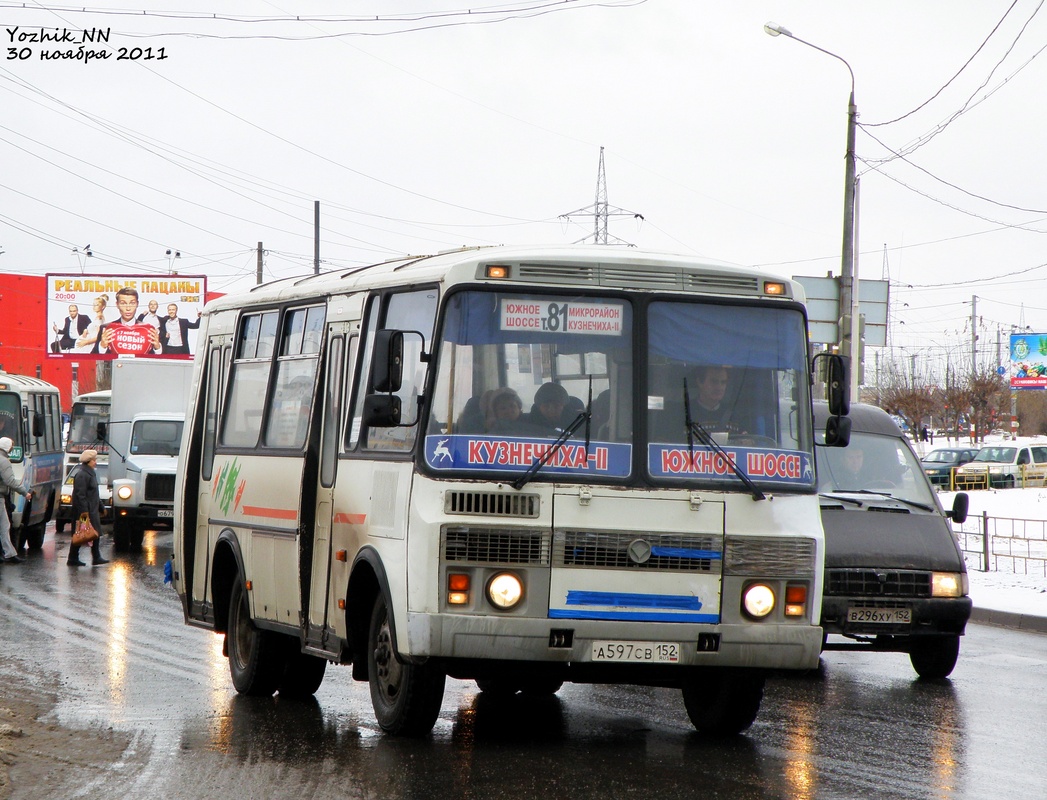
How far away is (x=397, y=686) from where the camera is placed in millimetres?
8422

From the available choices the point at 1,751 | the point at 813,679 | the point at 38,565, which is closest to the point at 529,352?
the point at 1,751

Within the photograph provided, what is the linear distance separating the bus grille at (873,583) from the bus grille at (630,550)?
12.0 ft

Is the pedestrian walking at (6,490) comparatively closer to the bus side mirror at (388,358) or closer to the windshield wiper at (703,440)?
the bus side mirror at (388,358)

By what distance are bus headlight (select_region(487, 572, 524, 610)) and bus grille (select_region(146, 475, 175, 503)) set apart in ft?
64.4

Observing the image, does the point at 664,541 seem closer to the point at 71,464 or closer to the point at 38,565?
the point at 38,565

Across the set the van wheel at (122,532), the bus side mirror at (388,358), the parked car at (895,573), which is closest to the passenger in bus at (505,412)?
the bus side mirror at (388,358)

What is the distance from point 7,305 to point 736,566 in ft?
312

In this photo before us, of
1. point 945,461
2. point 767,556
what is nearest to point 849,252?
point 767,556

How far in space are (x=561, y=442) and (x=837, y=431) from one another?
6.63 feet

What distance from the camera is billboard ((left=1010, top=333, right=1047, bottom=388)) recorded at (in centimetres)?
8369

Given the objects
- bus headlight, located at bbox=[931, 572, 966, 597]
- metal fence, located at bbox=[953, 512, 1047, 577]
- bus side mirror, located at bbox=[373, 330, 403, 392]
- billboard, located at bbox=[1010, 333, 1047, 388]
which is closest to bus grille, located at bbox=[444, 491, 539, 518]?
bus side mirror, located at bbox=[373, 330, 403, 392]

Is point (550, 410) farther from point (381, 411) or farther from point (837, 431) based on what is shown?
point (837, 431)

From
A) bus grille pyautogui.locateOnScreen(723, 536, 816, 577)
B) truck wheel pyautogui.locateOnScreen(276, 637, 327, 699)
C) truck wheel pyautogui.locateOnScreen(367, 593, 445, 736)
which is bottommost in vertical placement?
truck wheel pyautogui.locateOnScreen(276, 637, 327, 699)

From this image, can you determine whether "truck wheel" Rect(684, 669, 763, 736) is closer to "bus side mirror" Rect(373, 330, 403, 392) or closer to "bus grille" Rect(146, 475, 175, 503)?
"bus side mirror" Rect(373, 330, 403, 392)
